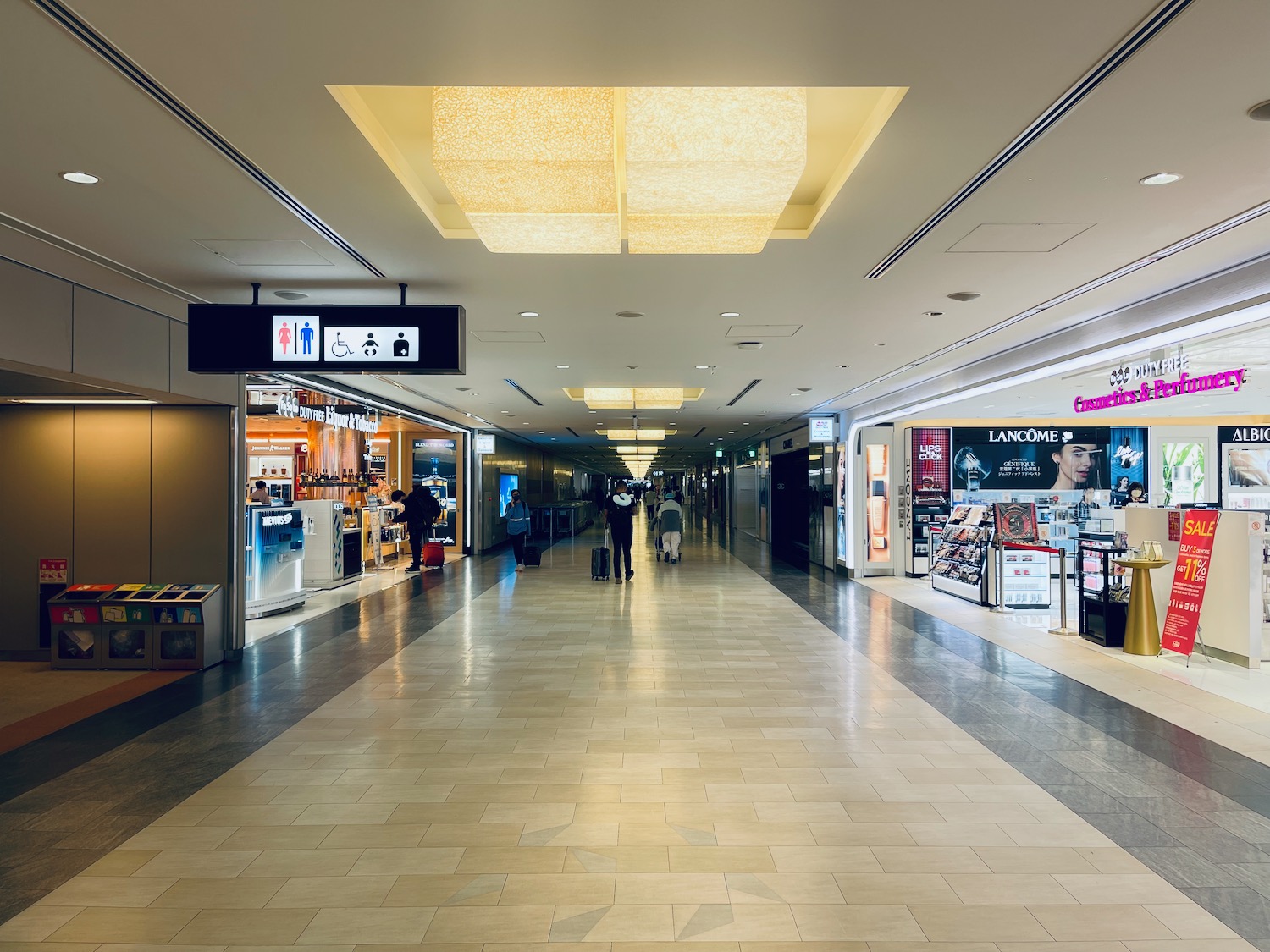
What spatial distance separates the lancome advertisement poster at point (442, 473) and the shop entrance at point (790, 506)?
7.93 m

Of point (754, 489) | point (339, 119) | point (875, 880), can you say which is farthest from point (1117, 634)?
point (754, 489)

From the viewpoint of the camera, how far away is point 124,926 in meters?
2.87

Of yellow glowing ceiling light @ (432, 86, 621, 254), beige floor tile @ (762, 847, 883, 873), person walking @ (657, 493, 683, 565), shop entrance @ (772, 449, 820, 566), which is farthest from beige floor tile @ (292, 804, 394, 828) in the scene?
shop entrance @ (772, 449, 820, 566)

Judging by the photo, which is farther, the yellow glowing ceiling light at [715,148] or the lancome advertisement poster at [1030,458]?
the lancome advertisement poster at [1030,458]

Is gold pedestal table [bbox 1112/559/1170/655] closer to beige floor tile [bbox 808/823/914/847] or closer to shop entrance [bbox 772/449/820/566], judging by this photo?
beige floor tile [bbox 808/823/914/847]

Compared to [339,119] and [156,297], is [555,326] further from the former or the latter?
[339,119]

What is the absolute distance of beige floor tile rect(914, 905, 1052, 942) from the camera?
9.13 feet

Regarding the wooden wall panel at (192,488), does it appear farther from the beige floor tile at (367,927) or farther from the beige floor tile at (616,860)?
the beige floor tile at (616,860)

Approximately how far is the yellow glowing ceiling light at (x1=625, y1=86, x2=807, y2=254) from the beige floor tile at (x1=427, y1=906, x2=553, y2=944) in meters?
3.14

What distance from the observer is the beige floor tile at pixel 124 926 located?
9.17ft

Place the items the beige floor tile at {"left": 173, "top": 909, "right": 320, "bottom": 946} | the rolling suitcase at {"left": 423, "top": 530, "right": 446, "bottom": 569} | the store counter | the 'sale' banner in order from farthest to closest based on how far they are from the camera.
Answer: the rolling suitcase at {"left": 423, "top": 530, "right": 446, "bottom": 569} → the store counter → the 'sale' banner → the beige floor tile at {"left": 173, "top": 909, "right": 320, "bottom": 946}

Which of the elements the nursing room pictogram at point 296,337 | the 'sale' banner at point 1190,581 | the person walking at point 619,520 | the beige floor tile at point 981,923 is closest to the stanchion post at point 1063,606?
the 'sale' banner at point 1190,581

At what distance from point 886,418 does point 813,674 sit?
7.78 m

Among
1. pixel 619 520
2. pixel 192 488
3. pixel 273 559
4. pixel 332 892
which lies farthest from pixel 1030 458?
pixel 332 892
